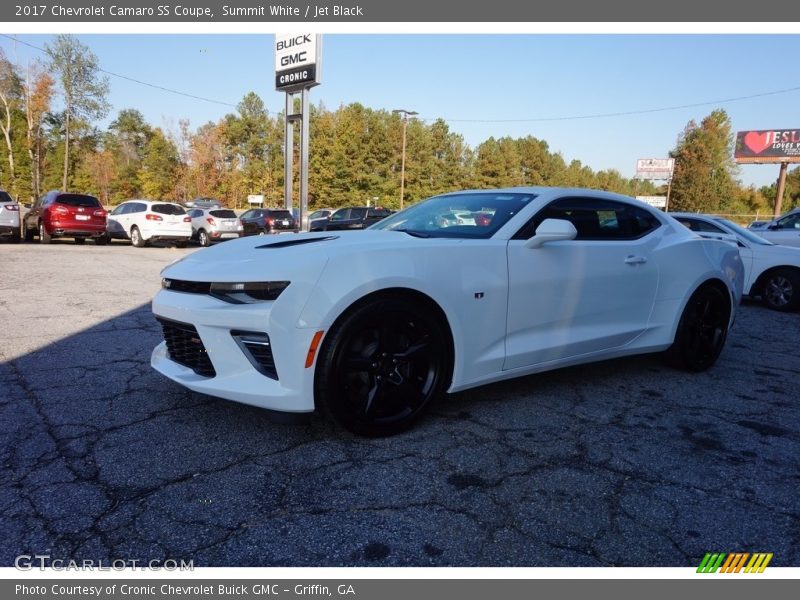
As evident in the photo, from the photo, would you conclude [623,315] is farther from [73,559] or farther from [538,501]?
[73,559]

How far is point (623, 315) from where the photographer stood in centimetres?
371

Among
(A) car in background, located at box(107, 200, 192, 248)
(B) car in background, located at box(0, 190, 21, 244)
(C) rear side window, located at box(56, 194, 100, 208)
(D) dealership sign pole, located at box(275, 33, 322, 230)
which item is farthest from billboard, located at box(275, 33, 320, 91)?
(B) car in background, located at box(0, 190, 21, 244)

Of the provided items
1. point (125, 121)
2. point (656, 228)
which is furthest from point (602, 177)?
point (656, 228)

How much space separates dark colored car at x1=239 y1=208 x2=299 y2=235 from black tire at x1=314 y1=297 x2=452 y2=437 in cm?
1909

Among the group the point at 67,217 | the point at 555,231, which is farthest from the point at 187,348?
the point at 67,217

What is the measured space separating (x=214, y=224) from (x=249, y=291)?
1790 cm

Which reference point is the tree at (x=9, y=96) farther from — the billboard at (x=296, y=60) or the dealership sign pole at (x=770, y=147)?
the dealership sign pole at (x=770, y=147)

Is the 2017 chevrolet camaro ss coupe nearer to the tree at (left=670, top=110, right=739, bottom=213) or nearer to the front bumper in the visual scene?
the front bumper

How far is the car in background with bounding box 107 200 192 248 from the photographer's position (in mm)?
17188

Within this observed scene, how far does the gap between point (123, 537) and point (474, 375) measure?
6.09 ft

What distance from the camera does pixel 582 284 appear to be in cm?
343

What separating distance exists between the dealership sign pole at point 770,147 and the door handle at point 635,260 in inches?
2207

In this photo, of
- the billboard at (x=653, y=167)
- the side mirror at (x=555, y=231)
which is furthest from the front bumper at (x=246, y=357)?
the billboard at (x=653, y=167)

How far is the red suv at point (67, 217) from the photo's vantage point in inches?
626
